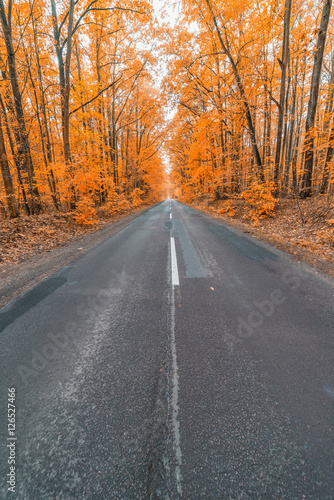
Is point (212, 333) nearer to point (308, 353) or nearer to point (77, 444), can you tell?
point (308, 353)

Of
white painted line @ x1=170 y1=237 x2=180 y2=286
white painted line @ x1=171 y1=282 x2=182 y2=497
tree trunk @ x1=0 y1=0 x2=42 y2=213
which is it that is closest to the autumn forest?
tree trunk @ x1=0 y1=0 x2=42 y2=213

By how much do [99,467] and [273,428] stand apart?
131cm

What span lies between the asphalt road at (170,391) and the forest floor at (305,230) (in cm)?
188

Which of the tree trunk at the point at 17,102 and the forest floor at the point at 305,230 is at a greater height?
the tree trunk at the point at 17,102

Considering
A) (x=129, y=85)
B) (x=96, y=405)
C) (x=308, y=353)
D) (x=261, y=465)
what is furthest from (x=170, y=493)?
(x=129, y=85)

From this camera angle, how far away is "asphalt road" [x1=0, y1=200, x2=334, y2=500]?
125cm

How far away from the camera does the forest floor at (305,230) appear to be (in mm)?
5086

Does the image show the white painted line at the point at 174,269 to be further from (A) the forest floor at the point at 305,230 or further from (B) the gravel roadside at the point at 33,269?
(A) the forest floor at the point at 305,230

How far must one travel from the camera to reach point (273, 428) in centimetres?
152

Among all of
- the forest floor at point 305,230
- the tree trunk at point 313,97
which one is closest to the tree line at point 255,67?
the tree trunk at point 313,97

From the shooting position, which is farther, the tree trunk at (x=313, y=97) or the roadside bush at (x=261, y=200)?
the roadside bush at (x=261, y=200)

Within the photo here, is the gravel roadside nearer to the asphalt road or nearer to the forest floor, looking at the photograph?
the asphalt road

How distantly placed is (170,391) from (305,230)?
7.60 m

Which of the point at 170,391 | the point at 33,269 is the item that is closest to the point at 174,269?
the point at 170,391
